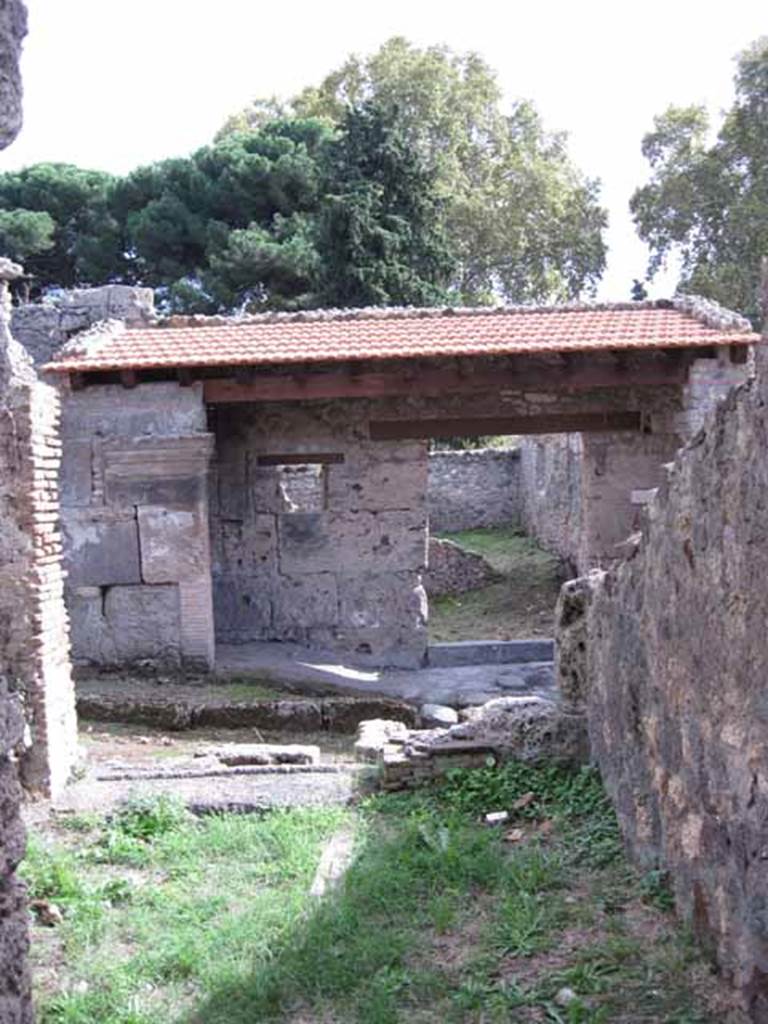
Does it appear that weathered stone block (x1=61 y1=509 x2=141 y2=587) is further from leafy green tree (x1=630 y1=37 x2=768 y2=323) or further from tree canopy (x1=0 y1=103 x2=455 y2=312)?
leafy green tree (x1=630 y1=37 x2=768 y2=323)

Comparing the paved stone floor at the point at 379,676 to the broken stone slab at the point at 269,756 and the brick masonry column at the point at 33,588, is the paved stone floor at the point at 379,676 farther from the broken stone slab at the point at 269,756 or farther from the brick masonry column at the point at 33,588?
the brick masonry column at the point at 33,588

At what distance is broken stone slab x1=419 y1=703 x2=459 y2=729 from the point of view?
31.3 ft

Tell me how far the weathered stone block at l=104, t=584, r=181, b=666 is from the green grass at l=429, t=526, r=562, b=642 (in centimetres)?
411

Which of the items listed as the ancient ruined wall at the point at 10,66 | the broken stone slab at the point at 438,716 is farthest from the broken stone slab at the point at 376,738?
the ancient ruined wall at the point at 10,66

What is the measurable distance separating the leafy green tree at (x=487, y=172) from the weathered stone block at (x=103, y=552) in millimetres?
18388

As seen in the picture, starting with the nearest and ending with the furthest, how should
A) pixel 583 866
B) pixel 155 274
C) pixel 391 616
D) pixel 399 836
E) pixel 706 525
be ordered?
pixel 706 525
pixel 583 866
pixel 399 836
pixel 391 616
pixel 155 274

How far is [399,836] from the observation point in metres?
5.54

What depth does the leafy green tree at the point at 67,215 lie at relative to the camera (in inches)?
1025

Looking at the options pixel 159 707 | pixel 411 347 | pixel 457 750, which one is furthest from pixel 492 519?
pixel 457 750

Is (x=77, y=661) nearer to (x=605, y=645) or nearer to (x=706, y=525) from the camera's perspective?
(x=605, y=645)

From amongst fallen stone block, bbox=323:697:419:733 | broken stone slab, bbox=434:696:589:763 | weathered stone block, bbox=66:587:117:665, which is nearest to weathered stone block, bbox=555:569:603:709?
broken stone slab, bbox=434:696:589:763

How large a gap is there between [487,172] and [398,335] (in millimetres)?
18749

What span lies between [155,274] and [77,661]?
54.5 feet

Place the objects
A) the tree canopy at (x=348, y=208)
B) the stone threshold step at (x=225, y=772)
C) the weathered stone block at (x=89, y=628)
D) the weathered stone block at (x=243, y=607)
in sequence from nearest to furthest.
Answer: the stone threshold step at (x=225, y=772) < the weathered stone block at (x=89, y=628) < the weathered stone block at (x=243, y=607) < the tree canopy at (x=348, y=208)
